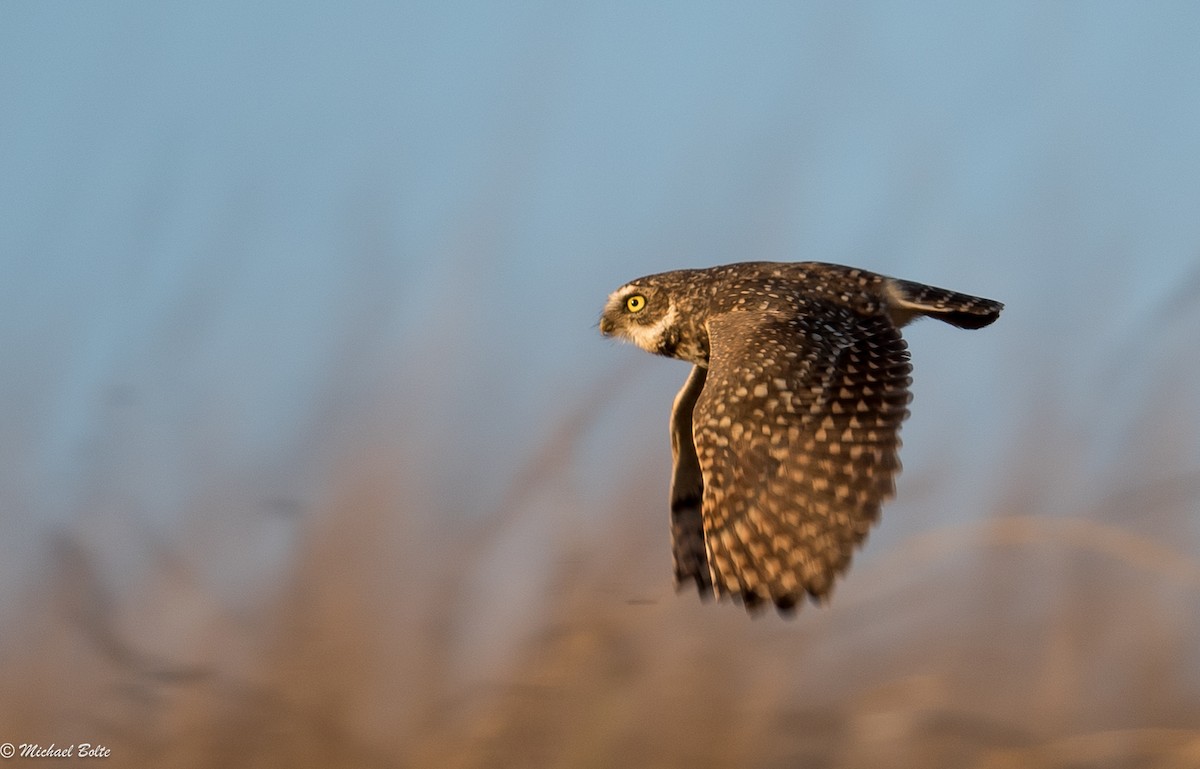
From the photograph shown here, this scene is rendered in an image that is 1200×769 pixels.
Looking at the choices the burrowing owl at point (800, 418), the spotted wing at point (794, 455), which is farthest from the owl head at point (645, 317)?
the spotted wing at point (794, 455)

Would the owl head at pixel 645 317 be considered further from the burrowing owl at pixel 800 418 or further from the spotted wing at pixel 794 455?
the spotted wing at pixel 794 455

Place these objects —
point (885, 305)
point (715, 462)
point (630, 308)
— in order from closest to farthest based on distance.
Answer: point (715, 462)
point (885, 305)
point (630, 308)

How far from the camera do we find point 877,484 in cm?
569

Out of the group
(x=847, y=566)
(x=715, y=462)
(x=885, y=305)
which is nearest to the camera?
(x=847, y=566)

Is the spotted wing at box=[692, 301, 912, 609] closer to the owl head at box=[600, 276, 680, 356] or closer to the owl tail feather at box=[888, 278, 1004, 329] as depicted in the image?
the owl tail feather at box=[888, 278, 1004, 329]

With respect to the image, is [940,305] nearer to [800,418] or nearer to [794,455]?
[800,418]

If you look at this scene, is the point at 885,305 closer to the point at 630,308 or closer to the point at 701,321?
the point at 701,321

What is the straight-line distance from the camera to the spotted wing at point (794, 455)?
5.65 m

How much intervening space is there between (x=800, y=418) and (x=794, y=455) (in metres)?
0.21

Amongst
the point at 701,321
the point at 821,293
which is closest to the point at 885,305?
the point at 821,293

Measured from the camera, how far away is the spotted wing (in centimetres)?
565

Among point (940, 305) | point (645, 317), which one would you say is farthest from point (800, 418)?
point (645, 317)

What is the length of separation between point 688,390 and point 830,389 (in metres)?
1.65

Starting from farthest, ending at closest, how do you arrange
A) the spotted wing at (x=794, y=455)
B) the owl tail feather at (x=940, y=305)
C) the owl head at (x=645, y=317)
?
1. the owl head at (x=645, y=317)
2. the owl tail feather at (x=940, y=305)
3. the spotted wing at (x=794, y=455)
